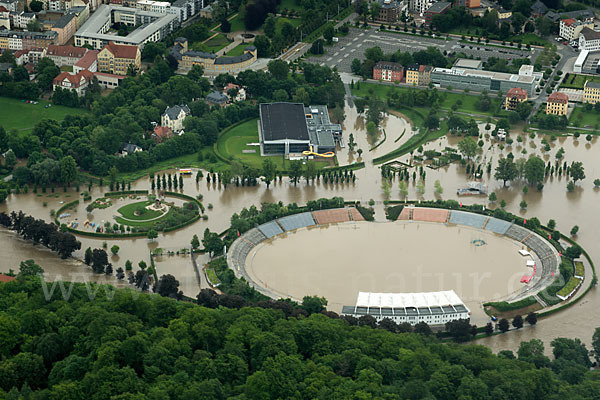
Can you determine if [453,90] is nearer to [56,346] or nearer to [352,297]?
[352,297]

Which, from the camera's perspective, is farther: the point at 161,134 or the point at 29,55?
the point at 29,55

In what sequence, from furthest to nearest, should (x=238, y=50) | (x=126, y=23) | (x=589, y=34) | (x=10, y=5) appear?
(x=126, y=23), (x=10, y=5), (x=238, y=50), (x=589, y=34)

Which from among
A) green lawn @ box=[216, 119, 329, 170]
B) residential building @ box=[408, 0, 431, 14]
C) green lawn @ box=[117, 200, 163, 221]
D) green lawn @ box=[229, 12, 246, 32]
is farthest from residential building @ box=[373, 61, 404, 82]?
green lawn @ box=[117, 200, 163, 221]

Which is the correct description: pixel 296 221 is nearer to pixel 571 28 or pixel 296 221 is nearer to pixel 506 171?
pixel 506 171

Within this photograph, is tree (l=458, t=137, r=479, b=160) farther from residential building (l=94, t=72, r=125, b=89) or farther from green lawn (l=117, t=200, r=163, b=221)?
→ residential building (l=94, t=72, r=125, b=89)

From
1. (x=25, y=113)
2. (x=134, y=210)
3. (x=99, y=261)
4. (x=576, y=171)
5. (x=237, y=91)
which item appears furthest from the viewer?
(x=237, y=91)

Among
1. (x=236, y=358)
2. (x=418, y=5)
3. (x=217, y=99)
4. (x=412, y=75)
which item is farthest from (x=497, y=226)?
(x=418, y=5)

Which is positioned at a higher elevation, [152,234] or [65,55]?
[65,55]
